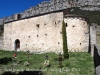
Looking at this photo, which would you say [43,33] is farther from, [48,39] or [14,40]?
[14,40]

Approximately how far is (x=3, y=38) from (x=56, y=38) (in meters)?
13.1

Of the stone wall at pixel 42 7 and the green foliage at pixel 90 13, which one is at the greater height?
the stone wall at pixel 42 7

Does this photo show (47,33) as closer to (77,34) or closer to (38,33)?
(38,33)

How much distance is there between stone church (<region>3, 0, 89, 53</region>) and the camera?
21609mm

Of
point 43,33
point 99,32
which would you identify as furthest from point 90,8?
point 43,33

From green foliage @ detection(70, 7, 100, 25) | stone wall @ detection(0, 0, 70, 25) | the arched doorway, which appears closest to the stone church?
the arched doorway

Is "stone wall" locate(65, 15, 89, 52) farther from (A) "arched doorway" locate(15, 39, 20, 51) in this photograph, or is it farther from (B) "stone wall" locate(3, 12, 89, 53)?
(A) "arched doorway" locate(15, 39, 20, 51)

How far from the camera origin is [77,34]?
2156 centimetres

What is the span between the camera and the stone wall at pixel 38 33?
75.4 ft

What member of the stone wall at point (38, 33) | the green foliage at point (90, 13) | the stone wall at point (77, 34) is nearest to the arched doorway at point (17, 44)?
the stone wall at point (38, 33)

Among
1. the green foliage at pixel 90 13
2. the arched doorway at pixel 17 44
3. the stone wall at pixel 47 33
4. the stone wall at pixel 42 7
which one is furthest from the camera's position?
the stone wall at pixel 42 7

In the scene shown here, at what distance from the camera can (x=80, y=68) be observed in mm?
13625

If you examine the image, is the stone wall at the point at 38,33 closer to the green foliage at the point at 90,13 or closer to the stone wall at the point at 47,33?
the stone wall at the point at 47,33

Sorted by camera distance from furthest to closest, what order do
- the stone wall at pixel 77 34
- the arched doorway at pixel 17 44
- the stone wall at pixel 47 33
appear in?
the arched doorway at pixel 17 44
the stone wall at pixel 47 33
the stone wall at pixel 77 34
